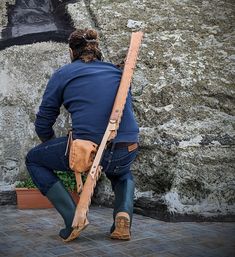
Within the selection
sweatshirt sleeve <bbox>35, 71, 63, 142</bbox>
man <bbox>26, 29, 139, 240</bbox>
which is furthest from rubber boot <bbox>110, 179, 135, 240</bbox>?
sweatshirt sleeve <bbox>35, 71, 63, 142</bbox>

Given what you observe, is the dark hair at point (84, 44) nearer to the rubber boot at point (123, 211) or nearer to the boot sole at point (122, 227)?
the rubber boot at point (123, 211)

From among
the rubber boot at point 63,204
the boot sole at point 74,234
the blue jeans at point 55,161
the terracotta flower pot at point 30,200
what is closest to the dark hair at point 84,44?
the blue jeans at point 55,161

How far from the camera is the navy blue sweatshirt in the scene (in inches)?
126

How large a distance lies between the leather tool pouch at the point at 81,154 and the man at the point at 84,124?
0.07 metres

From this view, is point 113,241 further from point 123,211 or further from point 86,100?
point 86,100

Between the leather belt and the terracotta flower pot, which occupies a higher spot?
the leather belt

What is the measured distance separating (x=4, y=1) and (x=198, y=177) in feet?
10.7

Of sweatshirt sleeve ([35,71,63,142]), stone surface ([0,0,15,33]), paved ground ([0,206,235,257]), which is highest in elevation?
stone surface ([0,0,15,33])

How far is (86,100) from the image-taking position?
10.6 feet

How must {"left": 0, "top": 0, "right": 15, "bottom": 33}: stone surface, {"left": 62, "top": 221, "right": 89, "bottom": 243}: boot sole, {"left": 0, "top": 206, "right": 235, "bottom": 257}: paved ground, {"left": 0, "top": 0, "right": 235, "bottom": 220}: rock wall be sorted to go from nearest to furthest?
{"left": 0, "top": 206, "right": 235, "bottom": 257}: paved ground → {"left": 62, "top": 221, "right": 89, "bottom": 243}: boot sole → {"left": 0, "top": 0, "right": 235, "bottom": 220}: rock wall → {"left": 0, "top": 0, "right": 15, "bottom": 33}: stone surface

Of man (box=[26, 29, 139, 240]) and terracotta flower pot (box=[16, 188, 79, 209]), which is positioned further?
terracotta flower pot (box=[16, 188, 79, 209])

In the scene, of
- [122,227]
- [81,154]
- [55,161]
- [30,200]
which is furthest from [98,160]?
[30,200]

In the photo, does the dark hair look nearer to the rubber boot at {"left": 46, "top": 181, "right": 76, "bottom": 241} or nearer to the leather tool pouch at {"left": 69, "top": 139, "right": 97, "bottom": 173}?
the leather tool pouch at {"left": 69, "top": 139, "right": 97, "bottom": 173}

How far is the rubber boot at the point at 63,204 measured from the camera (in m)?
3.27
